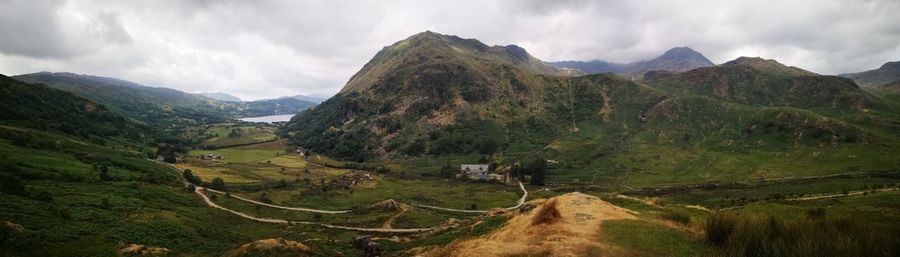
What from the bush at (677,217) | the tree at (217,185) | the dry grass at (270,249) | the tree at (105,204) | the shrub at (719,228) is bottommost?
the tree at (217,185)

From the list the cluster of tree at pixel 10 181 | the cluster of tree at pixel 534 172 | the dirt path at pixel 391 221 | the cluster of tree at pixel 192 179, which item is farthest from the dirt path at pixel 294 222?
the cluster of tree at pixel 534 172

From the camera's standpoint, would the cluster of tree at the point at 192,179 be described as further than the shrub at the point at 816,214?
Yes

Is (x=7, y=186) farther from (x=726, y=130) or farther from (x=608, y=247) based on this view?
(x=726, y=130)

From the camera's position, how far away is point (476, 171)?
178 meters

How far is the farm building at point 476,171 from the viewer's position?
175125mm

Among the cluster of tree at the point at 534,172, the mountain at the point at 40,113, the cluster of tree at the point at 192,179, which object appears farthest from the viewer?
the cluster of tree at the point at 534,172

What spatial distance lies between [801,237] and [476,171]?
156280mm

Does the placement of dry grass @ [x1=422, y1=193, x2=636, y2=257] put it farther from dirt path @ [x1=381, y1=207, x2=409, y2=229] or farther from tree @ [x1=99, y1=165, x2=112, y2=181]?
tree @ [x1=99, y1=165, x2=112, y2=181]

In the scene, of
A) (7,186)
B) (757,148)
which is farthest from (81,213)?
(757,148)

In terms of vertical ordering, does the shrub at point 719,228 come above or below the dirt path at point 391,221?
above

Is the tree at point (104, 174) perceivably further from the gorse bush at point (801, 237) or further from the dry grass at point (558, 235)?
the gorse bush at point (801, 237)

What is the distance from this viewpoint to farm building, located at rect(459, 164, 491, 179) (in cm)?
17512

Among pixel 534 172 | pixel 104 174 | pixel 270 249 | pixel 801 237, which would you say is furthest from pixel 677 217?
pixel 534 172

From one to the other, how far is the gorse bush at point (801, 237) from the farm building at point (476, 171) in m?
150
